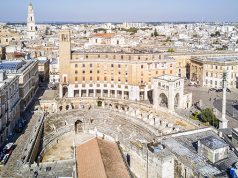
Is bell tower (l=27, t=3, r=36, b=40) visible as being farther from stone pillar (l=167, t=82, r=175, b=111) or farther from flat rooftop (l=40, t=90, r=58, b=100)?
stone pillar (l=167, t=82, r=175, b=111)

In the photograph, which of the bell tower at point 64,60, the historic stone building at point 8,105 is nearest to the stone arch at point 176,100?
the bell tower at point 64,60

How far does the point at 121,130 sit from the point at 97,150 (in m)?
12.9

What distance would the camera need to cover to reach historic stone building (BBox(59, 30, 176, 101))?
273 ft

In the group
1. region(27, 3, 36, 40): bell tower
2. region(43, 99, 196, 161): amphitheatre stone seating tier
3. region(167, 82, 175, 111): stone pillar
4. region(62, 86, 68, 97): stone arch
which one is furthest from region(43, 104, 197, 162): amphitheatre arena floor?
region(27, 3, 36, 40): bell tower

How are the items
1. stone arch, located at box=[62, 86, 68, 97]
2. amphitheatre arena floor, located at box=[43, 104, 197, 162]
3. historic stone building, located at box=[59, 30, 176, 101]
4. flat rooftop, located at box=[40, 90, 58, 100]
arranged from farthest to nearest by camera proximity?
stone arch, located at box=[62, 86, 68, 97] → historic stone building, located at box=[59, 30, 176, 101] → flat rooftop, located at box=[40, 90, 58, 100] → amphitheatre arena floor, located at box=[43, 104, 197, 162]

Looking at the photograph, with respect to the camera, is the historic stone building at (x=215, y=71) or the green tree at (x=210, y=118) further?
the historic stone building at (x=215, y=71)

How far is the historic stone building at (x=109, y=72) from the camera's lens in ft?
273

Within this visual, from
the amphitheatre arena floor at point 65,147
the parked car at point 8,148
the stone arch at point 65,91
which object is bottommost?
the amphitheatre arena floor at point 65,147

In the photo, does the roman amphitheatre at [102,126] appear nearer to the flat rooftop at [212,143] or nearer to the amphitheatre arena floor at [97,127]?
the amphitheatre arena floor at [97,127]

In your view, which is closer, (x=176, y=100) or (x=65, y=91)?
(x=176, y=100)

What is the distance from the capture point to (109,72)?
84938mm

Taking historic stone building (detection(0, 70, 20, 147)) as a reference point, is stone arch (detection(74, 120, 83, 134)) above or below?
below

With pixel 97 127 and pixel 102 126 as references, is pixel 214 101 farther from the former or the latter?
pixel 97 127

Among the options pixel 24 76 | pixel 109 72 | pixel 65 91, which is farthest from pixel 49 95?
pixel 109 72
